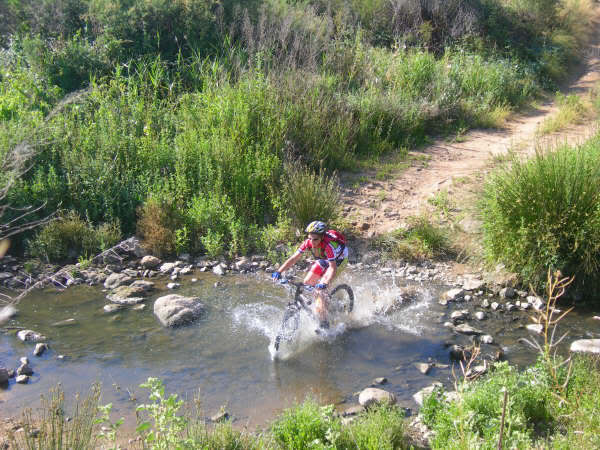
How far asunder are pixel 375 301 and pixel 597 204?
10.5ft

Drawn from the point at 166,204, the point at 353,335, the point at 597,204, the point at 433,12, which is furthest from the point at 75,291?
the point at 433,12

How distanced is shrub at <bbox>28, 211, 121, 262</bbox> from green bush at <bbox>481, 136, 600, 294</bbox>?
6.08m

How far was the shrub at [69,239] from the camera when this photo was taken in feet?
30.6

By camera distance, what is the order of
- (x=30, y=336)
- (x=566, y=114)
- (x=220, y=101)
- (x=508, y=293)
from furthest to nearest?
(x=566, y=114) < (x=220, y=101) < (x=508, y=293) < (x=30, y=336)

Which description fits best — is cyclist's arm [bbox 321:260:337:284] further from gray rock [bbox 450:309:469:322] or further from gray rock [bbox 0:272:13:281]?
gray rock [bbox 0:272:13:281]

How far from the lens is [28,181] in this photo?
→ 10.0 meters

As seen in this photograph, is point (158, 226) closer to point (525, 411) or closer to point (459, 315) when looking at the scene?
point (459, 315)

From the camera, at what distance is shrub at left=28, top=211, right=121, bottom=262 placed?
932 centimetres

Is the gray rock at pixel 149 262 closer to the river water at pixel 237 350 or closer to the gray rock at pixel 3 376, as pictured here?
the river water at pixel 237 350

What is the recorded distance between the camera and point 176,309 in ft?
24.9

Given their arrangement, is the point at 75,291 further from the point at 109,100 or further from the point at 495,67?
the point at 495,67

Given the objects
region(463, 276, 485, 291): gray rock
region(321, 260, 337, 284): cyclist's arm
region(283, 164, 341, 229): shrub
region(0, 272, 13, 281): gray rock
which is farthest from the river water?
region(283, 164, 341, 229): shrub

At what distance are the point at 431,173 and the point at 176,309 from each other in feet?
21.5

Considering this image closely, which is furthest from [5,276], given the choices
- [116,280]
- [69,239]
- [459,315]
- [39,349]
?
[459,315]
